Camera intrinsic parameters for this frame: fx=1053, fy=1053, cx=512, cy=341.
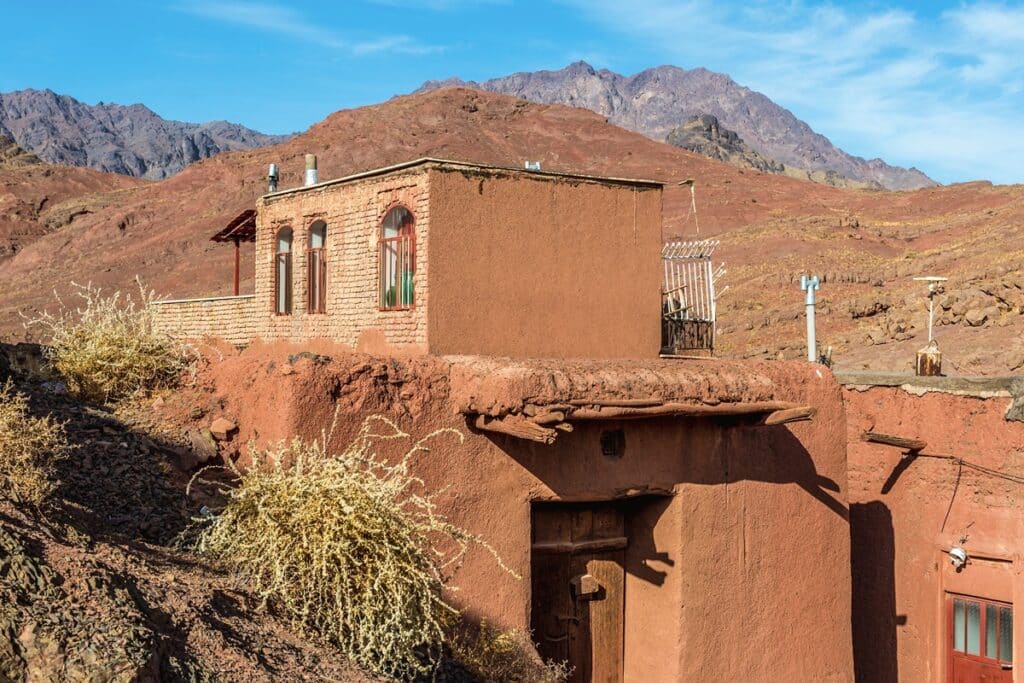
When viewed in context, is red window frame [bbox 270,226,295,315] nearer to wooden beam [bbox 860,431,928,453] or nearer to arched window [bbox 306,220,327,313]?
arched window [bbox 306,220,327,313]

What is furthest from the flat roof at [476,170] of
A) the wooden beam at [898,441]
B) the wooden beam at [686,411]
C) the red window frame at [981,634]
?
the red window frame at [981,634]

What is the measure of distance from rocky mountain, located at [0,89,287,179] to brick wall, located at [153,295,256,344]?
135 meters

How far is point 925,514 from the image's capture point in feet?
41.1

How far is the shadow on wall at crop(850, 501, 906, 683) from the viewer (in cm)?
1277

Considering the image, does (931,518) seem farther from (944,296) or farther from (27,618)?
(944,296)

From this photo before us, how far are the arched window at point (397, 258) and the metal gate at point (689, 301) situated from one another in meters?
3.84

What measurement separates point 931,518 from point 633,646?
14.7 feet

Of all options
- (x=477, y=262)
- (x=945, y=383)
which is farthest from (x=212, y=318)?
(x=945, y=383)

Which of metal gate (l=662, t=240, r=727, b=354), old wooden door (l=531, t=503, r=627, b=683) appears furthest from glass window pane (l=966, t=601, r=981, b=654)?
old wooden door (l=531, t=503, r=627, b=683)

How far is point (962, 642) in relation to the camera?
12.2 m

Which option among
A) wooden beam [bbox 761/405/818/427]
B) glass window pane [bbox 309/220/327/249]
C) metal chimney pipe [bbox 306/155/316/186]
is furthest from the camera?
metal chimney pipe [bbox 306/155/316/186]

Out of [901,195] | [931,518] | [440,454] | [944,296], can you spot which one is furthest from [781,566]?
[901,195]

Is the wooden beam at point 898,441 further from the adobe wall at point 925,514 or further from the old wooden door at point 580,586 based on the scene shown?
the old wooden door at point 580,586

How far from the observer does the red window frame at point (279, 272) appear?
13.1 meters
